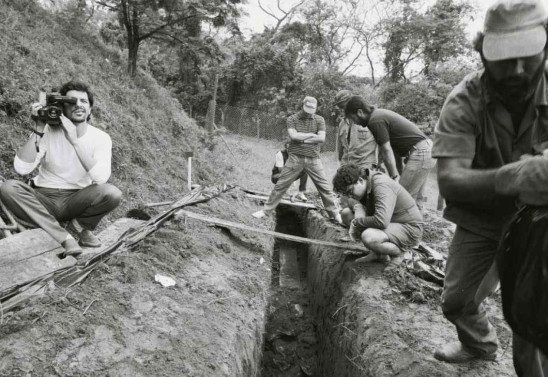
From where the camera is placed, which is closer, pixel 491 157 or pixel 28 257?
pixel 491 157

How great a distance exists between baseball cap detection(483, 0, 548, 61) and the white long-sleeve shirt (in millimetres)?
3132

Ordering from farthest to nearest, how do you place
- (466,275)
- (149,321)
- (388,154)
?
1. (388,154)
2. (149,321)
3. (466,275)

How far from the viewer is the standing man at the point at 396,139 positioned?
462 centimetres

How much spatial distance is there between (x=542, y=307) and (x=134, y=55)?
11623 millimetres

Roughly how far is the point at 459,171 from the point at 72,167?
3158 millimetres

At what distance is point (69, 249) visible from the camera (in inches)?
129

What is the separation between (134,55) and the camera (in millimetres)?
11297

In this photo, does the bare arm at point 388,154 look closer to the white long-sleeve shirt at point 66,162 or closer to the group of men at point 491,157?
the group of men at point 491,157

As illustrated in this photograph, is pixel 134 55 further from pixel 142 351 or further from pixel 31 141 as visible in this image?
pixel 142 351

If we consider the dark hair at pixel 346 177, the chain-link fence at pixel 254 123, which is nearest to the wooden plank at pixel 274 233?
the dark hair at pixel 346 177

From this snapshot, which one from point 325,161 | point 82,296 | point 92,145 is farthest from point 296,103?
point 82,296

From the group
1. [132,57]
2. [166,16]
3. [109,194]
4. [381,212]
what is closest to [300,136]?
[381,212]

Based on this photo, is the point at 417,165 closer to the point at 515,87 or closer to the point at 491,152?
the point at 491,152

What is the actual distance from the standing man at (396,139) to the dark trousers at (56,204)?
2.64 meters
